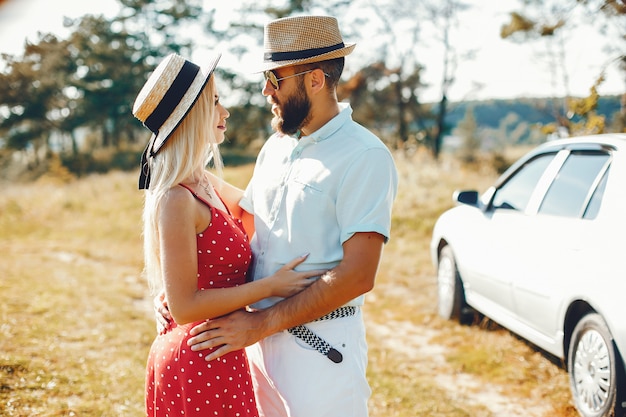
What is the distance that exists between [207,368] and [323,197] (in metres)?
0.73

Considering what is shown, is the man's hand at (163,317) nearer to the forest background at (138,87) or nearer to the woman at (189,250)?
the woman at (189,250)

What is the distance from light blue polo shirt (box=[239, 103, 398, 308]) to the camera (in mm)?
2076

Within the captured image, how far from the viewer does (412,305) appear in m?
7.07

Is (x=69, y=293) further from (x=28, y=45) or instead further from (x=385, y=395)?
(x=28, y=45)

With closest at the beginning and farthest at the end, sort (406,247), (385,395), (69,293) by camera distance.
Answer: (385,395)
(69,293)
(406,247)

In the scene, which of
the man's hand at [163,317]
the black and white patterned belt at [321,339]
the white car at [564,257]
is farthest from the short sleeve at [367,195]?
the white car at [564,257]

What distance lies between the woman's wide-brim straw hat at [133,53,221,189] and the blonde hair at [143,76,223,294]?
0.04 m

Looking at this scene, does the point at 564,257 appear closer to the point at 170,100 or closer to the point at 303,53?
the point at 303,53

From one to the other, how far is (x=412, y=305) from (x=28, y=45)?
3657 centimetres

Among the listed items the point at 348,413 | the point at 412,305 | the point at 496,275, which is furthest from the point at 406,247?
the point at 348,413

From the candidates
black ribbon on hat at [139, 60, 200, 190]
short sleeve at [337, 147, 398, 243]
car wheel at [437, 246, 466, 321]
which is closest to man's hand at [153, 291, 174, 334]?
black ribbon on hat at [139, 60, 200, 190]

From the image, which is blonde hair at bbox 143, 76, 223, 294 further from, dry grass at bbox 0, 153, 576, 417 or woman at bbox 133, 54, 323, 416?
dry grass at bbox 0, 153, 576, 417

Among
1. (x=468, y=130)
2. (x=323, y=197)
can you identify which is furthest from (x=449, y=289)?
(x=468, y=130)

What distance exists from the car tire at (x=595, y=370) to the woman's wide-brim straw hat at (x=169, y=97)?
2764 millimetres
